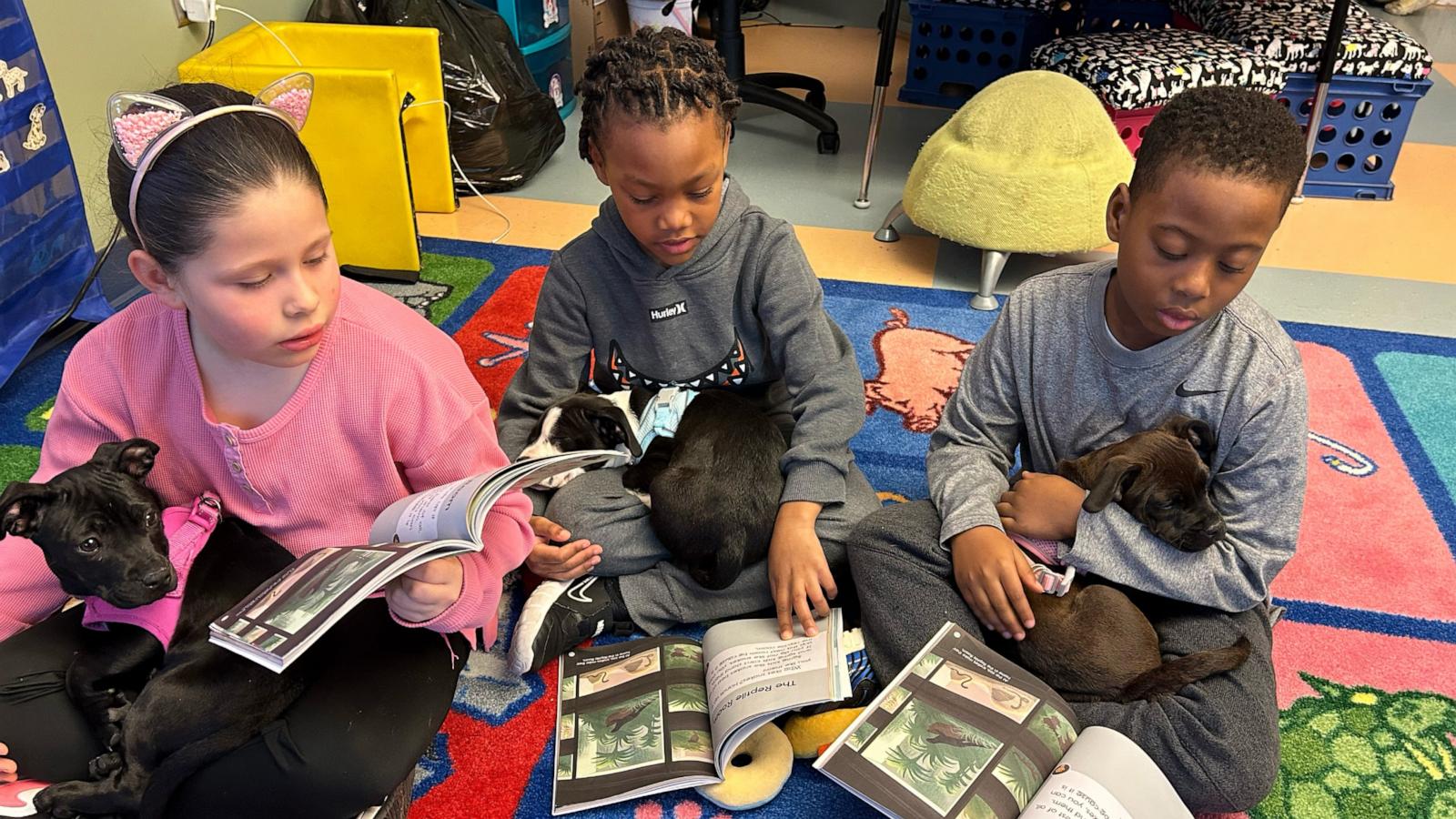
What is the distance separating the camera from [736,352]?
5.55 feet

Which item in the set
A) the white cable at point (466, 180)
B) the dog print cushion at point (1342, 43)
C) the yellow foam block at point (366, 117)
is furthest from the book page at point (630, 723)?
the dog print cushion at point (1342, 43)

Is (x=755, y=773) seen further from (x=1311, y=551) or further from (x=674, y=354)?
(x=1311, y=551)

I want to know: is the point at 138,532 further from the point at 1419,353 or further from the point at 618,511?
the point at 1419,353

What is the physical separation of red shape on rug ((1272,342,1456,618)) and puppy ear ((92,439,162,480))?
64.9 inches

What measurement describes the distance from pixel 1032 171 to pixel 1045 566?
1386 mm

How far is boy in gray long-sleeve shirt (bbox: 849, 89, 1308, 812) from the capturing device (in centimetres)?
127

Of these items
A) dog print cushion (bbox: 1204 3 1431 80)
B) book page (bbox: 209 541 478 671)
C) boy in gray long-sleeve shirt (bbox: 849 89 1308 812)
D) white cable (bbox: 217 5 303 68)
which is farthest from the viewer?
dog print cushion (bbox: 1204 3 1431 80)

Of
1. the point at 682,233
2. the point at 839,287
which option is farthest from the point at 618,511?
the point at 839,287

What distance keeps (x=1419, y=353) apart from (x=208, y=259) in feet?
8.37

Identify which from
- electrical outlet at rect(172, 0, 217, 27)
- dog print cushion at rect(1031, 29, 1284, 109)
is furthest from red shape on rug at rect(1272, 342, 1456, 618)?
electrical outlet at rect(172, 0, 217, 27)

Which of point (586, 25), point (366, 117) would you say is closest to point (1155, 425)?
point (366, 117)

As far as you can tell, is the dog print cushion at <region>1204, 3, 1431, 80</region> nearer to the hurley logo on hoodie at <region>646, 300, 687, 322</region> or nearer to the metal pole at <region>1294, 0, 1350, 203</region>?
the metal pole at <region>1294, 0, 1350, 203</region>

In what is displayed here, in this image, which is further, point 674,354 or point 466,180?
point 466,180

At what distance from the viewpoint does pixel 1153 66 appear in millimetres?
2861
